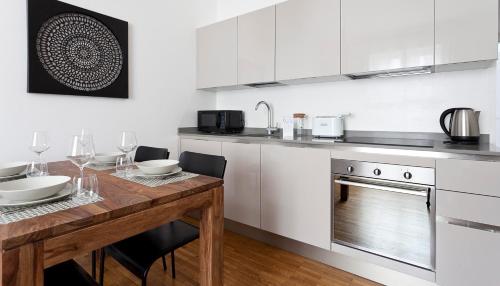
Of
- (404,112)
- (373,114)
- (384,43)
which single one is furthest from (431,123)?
(384,43)

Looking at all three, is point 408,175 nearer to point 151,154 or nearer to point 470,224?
point 470,224

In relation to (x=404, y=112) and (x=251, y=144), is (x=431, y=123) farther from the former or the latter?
(x=251, y=144)

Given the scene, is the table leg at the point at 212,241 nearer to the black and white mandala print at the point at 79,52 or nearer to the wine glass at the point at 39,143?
the wine glass at the point at 39,143

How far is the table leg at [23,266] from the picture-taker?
0.65 meters

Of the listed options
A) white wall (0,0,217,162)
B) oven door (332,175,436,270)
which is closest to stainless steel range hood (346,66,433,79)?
oven door (332,175,436,270)

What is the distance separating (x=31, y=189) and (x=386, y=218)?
1.83 metres

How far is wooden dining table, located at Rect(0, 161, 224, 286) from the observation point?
2.25 feet

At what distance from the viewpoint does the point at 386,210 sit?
1697 millimetres

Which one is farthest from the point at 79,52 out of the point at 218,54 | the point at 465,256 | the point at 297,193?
the point at 465,256

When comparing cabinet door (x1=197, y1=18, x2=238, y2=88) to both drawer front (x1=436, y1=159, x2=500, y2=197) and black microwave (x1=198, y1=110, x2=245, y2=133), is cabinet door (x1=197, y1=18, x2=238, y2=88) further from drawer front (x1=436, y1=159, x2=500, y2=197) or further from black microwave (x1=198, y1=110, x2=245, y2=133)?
drawer front (x1=436, y1=159, x2=500, y2=197)

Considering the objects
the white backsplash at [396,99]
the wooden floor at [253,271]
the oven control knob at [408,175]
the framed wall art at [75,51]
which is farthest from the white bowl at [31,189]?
the white backsplash at [396,99]

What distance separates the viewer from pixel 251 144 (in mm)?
2324

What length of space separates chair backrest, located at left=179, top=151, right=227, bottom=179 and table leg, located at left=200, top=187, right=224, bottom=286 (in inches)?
10.2

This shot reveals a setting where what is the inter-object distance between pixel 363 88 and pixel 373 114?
0.24m
